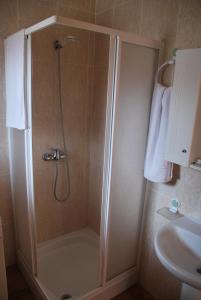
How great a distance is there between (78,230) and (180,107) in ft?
6.30

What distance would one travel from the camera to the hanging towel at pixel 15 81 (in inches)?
63.3

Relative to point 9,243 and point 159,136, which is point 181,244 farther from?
point 9,243

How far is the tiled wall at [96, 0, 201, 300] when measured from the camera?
1.58 metres

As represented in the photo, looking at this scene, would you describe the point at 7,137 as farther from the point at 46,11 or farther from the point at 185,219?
the point at 185,219

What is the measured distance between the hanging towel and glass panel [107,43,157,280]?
65 cm

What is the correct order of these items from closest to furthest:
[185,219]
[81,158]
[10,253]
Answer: [185,219]
[10,253]
[81,158]

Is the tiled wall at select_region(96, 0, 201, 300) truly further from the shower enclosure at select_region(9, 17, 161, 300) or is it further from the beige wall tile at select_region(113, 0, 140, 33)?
the shower enclosure at select_region(9, 17, 161, 300)

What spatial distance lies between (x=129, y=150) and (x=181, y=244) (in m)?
0.72

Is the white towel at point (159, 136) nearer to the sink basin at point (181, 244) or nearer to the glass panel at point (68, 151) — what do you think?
the sink basin at point (181, 244)

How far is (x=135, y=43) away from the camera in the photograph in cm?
159

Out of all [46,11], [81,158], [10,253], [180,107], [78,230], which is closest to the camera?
[180,107]

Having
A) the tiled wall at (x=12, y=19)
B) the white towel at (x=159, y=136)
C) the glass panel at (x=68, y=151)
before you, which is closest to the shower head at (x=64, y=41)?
the glass panel at (x=68, y=151)

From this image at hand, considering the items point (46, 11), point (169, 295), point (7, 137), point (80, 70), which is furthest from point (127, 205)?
point (46, 11)

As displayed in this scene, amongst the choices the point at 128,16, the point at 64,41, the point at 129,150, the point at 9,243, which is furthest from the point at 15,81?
the point at 9,243
